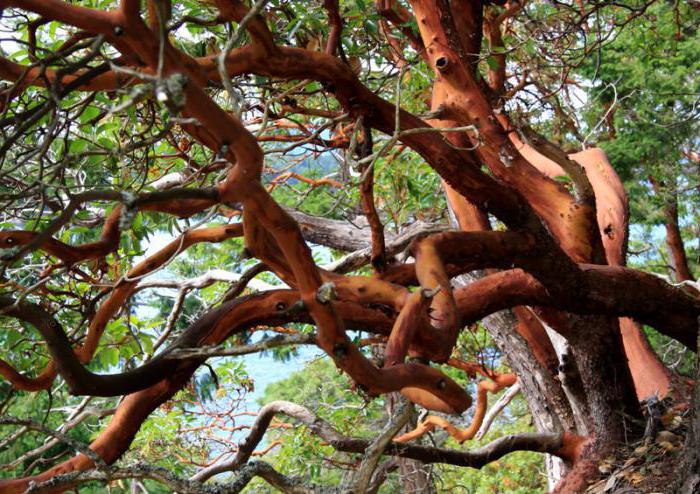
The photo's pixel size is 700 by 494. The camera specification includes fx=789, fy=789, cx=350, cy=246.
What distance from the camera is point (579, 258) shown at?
4109mm

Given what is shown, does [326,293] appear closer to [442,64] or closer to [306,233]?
[442,64]

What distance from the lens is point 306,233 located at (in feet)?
17.5

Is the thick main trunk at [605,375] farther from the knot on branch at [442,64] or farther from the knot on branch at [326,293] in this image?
the knot on branch at [326,293]

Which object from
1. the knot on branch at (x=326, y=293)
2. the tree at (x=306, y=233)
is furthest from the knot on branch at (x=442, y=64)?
the knot on branch at (x=326, y=293)

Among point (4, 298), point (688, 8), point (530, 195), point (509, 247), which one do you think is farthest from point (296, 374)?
point (4, 298)

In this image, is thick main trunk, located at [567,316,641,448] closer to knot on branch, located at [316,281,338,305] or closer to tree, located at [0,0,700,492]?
tree, located at [0,0,700,492]

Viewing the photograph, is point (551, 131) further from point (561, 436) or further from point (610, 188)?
point (561, 436)

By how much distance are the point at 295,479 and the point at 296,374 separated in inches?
358

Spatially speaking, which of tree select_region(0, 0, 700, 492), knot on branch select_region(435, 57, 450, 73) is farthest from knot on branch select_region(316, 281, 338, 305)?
knot on branch select_region(435, 57, 450, 73)

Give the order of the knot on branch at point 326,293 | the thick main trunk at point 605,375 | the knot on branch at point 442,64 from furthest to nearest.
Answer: the thick main trunk at point 605,375 → the knot on branch at point 442,64 → the knot on branch at point 326,293

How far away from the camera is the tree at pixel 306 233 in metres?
1.87

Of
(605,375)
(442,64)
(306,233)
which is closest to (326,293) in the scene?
(442,64)

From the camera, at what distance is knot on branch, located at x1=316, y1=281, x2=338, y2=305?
1.78 metres

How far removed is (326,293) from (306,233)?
3.55 m
